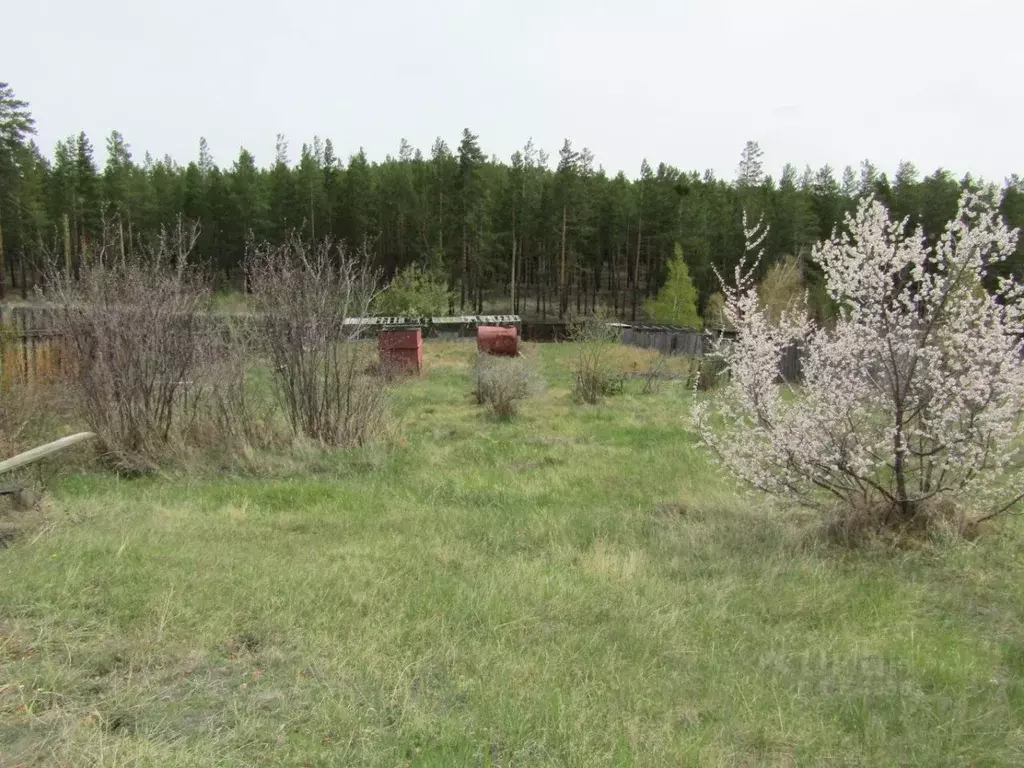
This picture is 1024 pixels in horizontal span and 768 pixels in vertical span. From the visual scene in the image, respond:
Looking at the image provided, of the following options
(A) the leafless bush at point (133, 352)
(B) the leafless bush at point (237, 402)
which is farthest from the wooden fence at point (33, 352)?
(B) the leafless bush at point (237, 402)

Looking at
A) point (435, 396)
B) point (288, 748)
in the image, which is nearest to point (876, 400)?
point (288, 748)

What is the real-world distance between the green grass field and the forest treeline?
39.1 meters

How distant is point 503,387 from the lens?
528 inches

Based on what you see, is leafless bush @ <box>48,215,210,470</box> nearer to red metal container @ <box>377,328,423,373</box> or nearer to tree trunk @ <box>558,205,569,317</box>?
red metal container @ <box>377,328,423,373</box>

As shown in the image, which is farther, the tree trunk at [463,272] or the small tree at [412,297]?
the tree trunk at [463,272]

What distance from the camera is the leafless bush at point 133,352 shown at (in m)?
8.52

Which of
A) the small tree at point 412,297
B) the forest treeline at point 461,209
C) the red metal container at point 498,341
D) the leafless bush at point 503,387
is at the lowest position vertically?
the leafless bush at point 503,387

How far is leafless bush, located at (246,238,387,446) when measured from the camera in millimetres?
→ 8977

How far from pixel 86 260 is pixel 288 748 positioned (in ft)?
27.7

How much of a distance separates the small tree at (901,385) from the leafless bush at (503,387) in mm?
7217

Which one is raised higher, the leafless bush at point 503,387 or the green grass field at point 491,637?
the leafless bush at point 503,387

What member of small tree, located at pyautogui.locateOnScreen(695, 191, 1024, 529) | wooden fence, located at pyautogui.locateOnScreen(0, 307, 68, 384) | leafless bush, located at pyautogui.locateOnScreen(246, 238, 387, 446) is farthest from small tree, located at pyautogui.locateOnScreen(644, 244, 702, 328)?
small tree, located at pyautogui.locateOnScreen(695, 191, 1024, 529)

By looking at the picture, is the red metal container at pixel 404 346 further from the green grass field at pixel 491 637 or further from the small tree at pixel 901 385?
the small tree at pixel 901 385

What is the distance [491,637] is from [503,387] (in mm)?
9735
